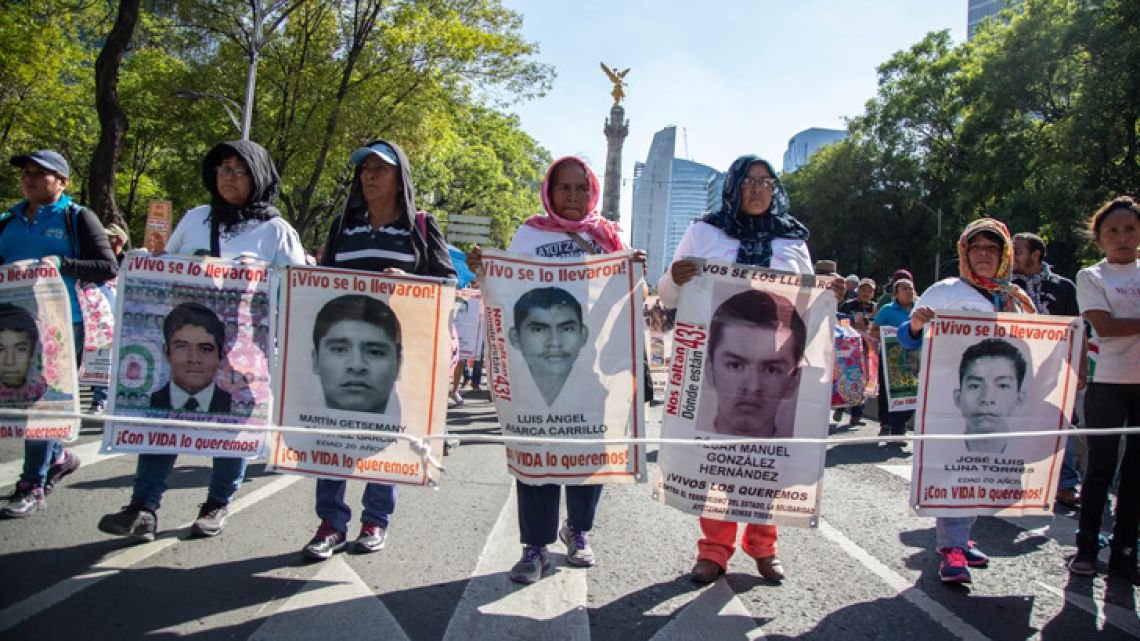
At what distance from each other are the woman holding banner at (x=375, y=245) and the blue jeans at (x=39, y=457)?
159 centimetres

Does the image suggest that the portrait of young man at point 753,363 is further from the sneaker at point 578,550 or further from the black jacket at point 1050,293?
the black jacket at point 1050,293

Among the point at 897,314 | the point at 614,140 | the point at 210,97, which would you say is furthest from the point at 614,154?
the point at 897,314

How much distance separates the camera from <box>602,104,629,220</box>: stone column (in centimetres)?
4559

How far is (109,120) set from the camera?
1259cm

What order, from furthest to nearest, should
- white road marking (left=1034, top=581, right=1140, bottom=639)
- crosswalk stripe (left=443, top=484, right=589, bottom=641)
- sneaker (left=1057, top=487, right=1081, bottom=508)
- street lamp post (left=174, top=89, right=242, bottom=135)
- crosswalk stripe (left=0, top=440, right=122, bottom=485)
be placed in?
street lamp post (left=174, top=89, right=242, bottom=135) → sneaker (left=1057, top=487, right=1081, bottom=508) → crosswalk stripe (left=0, top=440, right=122, bottom=485) → white road marking (left=1034, top=581, right=1140, bottom=639) → crosswalk stripe (left=443, top=484, right=589, bottom=641)

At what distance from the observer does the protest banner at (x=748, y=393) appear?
138 inches

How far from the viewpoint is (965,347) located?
3.69 m

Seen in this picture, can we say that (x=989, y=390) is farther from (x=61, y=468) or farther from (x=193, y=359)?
(x=61, y=468)

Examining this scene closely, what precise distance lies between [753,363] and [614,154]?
44.2 metres

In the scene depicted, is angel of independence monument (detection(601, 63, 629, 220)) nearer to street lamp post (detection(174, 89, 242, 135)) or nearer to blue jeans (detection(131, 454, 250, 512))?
street lamp post (detection(174, 89, 242, 135))

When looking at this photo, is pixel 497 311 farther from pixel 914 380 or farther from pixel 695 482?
pixel 914 380

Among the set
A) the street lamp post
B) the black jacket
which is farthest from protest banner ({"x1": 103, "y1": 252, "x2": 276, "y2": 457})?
the street lamp post

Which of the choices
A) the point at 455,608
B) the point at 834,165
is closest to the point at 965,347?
the point at 455,608

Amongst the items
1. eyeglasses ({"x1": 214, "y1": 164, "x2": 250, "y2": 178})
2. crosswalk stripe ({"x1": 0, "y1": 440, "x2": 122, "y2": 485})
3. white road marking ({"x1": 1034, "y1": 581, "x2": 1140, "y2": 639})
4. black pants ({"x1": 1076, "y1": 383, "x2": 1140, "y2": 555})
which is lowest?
crosswalk stripe ({"x1": 0, "y1": 440, "x2": 122, "y2": 485})
